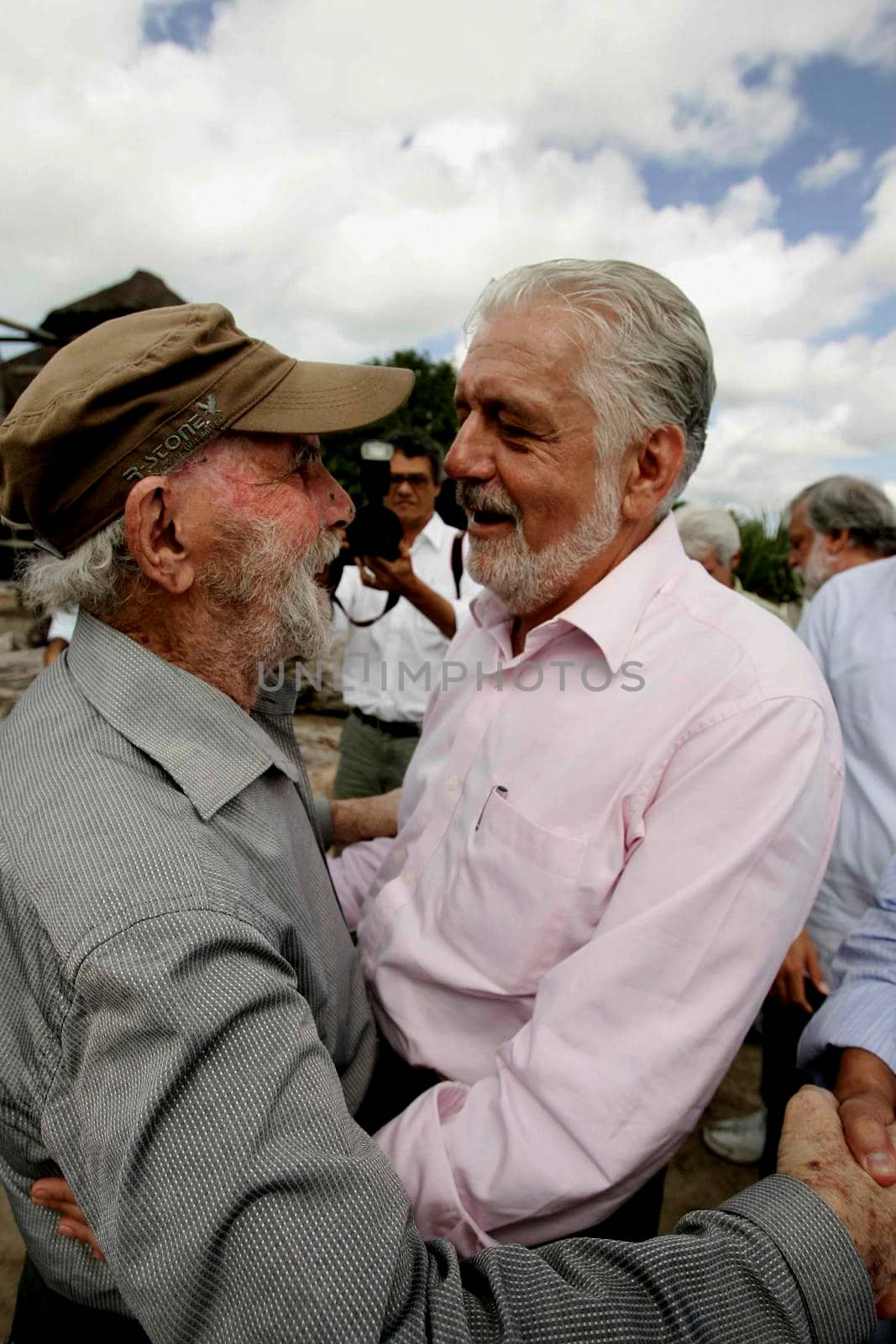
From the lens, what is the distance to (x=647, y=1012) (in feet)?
3.89

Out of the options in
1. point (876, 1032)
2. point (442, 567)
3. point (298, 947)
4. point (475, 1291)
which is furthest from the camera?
point (442, 567)

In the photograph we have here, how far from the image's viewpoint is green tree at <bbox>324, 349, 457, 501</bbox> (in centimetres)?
1638

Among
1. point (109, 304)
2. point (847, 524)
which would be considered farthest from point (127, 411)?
point (109, 304)

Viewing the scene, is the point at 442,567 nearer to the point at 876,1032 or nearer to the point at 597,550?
the point at 597,550

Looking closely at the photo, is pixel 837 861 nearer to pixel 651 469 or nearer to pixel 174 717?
pixel 651 469

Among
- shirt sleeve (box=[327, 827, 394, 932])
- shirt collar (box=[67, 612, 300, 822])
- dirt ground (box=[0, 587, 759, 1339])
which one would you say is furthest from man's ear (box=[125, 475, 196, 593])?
dirt ground (box=[0, 587, 759, 1339])

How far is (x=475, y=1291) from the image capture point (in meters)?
0.87

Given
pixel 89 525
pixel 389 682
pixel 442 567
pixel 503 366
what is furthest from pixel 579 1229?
pixel 442 567

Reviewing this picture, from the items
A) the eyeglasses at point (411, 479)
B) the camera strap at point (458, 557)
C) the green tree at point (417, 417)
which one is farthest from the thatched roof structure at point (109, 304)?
the green tree at point (417, 417)

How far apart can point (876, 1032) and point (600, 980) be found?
580 millimetres

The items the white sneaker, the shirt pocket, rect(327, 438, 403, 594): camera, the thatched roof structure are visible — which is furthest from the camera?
the thatched roof structure

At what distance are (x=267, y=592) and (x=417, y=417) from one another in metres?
16.7

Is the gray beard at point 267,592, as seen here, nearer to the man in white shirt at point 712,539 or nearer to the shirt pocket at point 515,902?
the shirt pocket at point 515,902

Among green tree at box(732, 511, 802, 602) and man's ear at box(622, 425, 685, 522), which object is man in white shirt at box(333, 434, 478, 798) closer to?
man's ear at box(622, 425, 685, 522)
